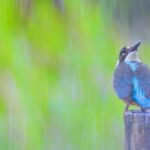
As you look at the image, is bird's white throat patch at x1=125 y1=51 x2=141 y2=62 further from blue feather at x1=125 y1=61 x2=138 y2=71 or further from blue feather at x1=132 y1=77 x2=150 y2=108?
blue feather at x1=132 y1=77 x2=150 y2=108

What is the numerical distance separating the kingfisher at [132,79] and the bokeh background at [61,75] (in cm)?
9

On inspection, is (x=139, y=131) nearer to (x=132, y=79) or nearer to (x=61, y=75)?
(x=132, y=79)

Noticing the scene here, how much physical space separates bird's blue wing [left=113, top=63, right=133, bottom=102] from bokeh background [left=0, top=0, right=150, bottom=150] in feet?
0.32

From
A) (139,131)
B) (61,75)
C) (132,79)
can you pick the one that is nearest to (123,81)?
(132,79)

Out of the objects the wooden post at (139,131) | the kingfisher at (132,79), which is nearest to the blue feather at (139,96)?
the kingfisher at (132,79)

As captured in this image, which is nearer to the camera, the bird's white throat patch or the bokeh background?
the bird's white throat patch

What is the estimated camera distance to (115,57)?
2164 mm

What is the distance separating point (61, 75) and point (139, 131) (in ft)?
2.70

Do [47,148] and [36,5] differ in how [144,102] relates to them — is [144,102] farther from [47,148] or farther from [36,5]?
[36,5]

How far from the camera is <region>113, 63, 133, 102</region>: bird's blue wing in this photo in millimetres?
1990

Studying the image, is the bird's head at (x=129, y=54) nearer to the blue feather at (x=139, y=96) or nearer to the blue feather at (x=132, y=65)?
the blue feather at (x=132, y=65)

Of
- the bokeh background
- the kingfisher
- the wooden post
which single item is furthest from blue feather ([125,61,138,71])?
the wooden post

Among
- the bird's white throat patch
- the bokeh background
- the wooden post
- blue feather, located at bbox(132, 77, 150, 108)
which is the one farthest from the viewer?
the bokeh background

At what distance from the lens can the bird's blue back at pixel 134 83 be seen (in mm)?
1966
